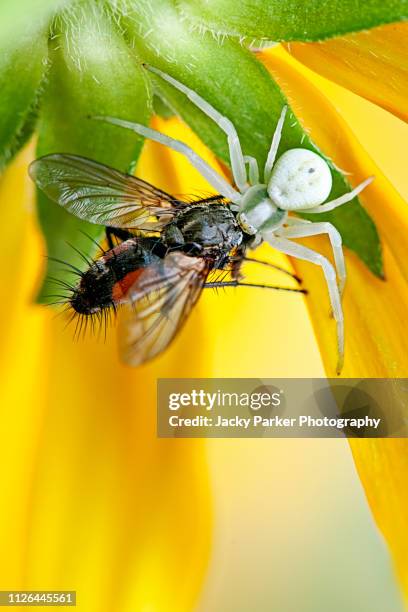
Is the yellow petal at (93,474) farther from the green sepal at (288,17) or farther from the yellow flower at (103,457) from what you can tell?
the green sepal at (288,17)

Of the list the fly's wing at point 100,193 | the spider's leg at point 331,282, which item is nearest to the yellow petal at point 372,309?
the spider's leg at point 331,282

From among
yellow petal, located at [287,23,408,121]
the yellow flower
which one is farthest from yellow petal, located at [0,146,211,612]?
yellow petal, located at [287,23,408,121]

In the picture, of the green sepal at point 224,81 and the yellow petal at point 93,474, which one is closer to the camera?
the green sepal at point 224,81

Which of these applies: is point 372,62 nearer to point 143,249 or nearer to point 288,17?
point 288,17

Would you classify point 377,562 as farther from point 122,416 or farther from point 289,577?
point 122,416

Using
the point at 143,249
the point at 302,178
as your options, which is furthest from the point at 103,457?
the point at 302,178

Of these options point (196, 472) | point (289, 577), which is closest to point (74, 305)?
point (196, 472)

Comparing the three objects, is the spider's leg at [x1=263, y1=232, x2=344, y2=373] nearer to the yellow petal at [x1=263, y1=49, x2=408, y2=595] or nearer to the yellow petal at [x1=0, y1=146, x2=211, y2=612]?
the yellow petal at [x1=263, y1=49, x2=408, y2=595]
